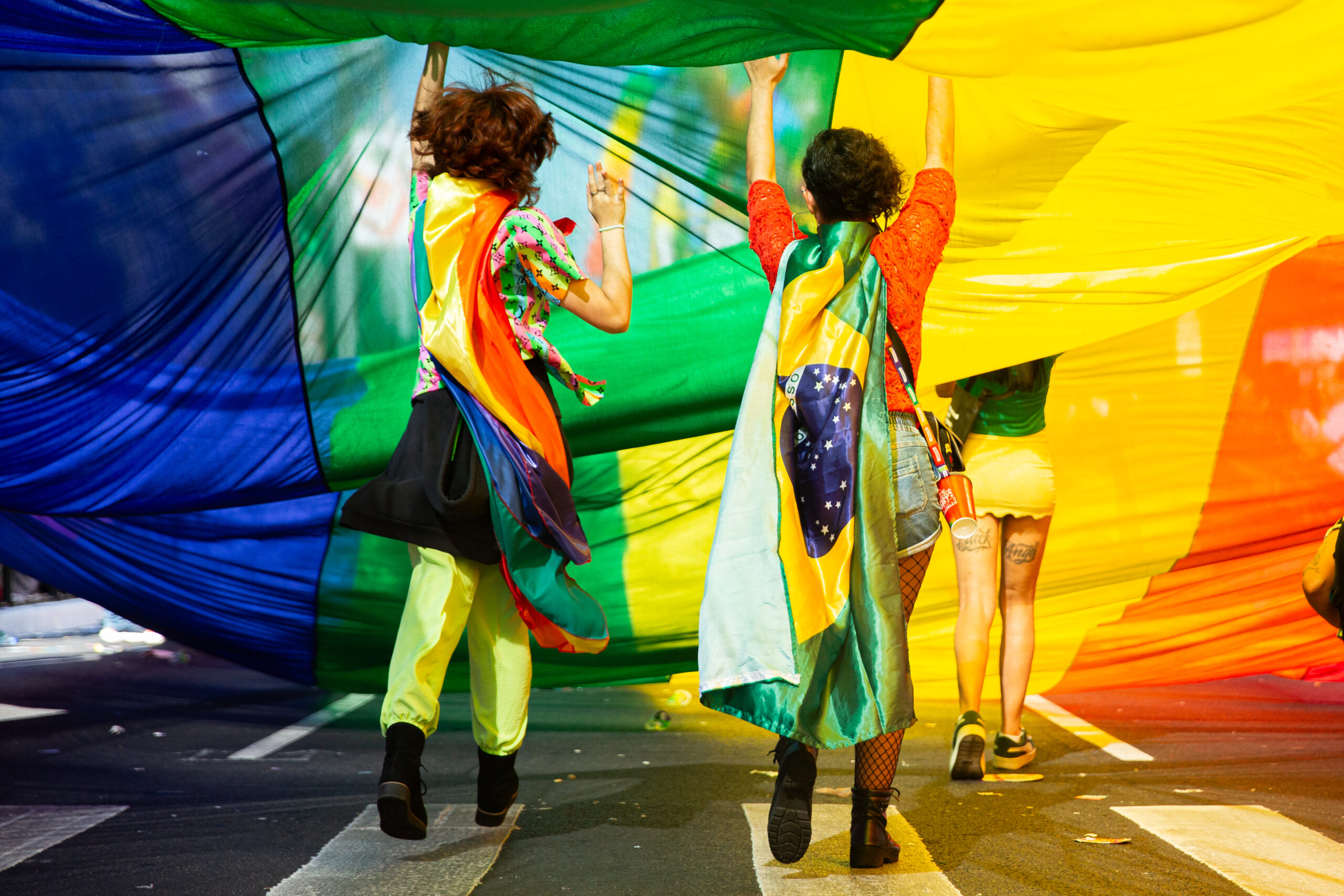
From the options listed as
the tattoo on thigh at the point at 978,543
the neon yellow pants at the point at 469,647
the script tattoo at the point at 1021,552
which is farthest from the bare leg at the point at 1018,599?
the neon yellow pants at the point at 469,647

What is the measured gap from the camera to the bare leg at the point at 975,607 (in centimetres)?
454

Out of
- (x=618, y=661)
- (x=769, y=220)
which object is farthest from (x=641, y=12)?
(x=618, y=661)

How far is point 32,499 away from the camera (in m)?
5.28

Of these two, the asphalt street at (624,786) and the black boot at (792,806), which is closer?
the black boot at (792,806)

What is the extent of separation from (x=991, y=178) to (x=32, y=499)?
422 centimetres

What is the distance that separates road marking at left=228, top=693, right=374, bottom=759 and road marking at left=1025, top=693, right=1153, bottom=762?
3293 millimetres

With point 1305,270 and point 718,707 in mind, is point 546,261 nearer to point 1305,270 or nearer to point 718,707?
point 718,707

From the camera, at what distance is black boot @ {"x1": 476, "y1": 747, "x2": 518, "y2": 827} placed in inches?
132

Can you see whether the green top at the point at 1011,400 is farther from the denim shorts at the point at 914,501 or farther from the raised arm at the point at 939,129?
the denim shorts at the point at 914,501

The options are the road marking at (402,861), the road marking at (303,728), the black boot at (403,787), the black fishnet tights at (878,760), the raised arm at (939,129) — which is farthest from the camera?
the road marking at (303,728)

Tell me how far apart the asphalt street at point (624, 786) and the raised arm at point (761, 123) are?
6.19 ft

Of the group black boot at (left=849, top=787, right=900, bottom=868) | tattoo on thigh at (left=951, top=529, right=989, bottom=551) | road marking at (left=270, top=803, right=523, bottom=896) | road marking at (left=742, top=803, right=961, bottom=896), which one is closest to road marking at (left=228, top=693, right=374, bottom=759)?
road marking at (left=270, top=803, right=523, bottom=896)

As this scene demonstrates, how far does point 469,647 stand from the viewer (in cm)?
338

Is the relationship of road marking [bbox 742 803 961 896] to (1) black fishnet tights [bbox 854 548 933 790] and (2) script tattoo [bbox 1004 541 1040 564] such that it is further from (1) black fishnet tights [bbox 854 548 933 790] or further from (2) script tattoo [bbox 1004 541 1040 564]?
(2) script tattoo [bbox 1004 541 1040 564]
